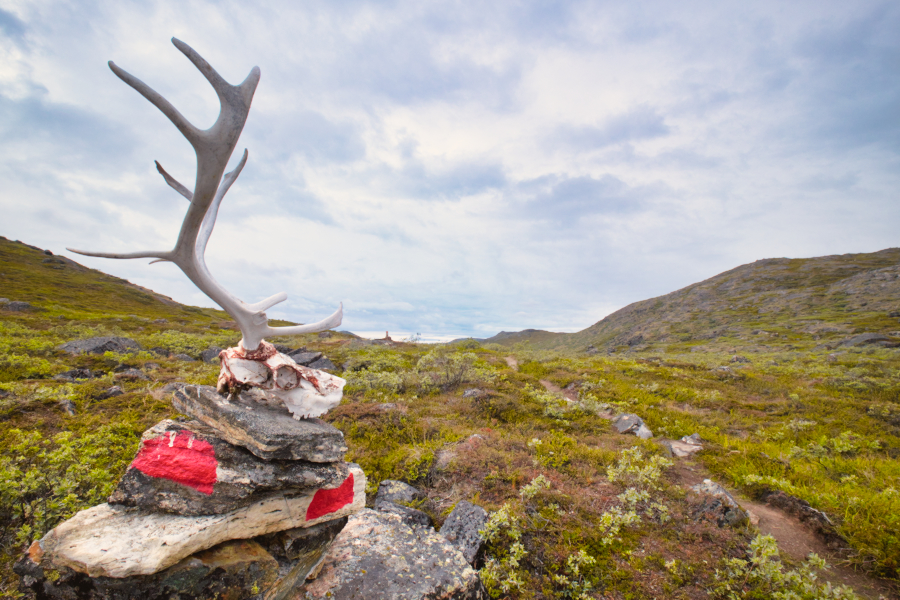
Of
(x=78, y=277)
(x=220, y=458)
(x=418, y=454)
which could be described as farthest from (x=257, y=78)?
(x=78, y=277)

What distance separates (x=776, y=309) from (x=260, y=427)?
305ft

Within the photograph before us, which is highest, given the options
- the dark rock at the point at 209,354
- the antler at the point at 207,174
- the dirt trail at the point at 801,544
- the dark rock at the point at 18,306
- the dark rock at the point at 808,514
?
the dark rock at the point at 18,306

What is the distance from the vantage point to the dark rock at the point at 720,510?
19.7ft

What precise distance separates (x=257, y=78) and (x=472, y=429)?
9442mm

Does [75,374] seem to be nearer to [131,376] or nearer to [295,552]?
[131,376]

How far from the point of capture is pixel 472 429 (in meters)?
9.91

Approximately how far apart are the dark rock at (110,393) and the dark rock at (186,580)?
8670 millimetres

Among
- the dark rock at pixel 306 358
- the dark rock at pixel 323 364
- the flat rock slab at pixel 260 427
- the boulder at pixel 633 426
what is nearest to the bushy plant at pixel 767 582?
the flat rock slab at pixel 260 427

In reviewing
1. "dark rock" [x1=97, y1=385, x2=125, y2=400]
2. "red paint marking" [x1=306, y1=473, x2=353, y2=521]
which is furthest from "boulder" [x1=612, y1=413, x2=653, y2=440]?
"dark rock" [x1=97, y1=385, x2=125, y2=400]

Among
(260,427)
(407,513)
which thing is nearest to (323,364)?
(407,513)

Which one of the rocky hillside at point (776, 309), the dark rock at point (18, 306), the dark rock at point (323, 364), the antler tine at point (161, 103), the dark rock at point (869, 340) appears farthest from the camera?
the rocky hillside at point (776, 309)

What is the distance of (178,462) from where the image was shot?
3.71 metres

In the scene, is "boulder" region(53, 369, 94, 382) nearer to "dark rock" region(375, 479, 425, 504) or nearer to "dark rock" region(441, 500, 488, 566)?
"dark rock" region(375, 479, 425, 504)

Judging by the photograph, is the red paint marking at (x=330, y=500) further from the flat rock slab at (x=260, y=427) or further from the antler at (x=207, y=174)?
the antler at (x=207, y=174)
